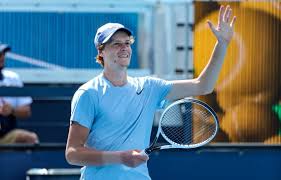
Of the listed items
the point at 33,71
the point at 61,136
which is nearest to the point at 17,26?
the point at 33,71

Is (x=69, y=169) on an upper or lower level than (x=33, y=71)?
lower

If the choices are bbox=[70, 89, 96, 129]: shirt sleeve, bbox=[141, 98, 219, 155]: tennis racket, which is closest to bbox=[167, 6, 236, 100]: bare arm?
bbox=[141, 98, 219, 155]: tennis racket

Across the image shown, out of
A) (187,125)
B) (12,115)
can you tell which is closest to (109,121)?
(187,125)

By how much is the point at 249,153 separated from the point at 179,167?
1.90 feet

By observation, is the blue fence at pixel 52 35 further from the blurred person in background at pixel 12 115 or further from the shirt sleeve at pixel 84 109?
the shirt sleeve at pixel 84 109

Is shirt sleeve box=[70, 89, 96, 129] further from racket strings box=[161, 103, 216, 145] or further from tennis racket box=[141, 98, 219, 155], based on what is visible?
racket strings box=[161, 103, 216, 145]

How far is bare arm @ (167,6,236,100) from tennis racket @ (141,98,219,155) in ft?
0.46

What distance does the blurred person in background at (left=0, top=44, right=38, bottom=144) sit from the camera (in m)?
6.71

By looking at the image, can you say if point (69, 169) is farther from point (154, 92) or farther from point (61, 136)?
point (154, 92)

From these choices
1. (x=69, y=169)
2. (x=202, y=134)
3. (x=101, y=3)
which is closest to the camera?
(x=202, y=134)

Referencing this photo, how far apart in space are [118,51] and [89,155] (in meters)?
0.52

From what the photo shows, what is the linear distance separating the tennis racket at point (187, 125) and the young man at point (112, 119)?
0.14 metres

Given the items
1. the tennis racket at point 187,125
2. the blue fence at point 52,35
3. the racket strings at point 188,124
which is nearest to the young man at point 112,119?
the tennis racket at point 187,125

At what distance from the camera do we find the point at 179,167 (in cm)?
638
